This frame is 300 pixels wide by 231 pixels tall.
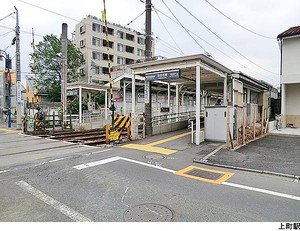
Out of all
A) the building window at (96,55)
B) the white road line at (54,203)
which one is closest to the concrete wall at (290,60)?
the white road line at (54,203)

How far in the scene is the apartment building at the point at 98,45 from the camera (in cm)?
3678

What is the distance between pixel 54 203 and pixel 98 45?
37964mm

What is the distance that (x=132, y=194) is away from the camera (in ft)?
14.1

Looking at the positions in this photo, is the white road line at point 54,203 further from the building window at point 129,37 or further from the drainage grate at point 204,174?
the building window at point 129,37

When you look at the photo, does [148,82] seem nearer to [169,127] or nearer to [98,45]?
[169,127]

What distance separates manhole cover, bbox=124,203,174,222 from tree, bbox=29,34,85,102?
29942 mm

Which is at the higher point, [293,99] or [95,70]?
[95,70]

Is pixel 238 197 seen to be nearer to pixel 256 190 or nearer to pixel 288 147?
pixel 256 190

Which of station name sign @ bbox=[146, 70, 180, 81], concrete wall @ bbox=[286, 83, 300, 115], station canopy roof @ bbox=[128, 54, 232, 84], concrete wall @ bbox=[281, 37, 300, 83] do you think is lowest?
concrete wall @ bbox=[286, 83, 300, 115]

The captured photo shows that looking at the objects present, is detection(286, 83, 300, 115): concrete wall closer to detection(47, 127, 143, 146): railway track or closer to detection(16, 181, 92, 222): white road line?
detection(47, 127, 143, 146): railway track

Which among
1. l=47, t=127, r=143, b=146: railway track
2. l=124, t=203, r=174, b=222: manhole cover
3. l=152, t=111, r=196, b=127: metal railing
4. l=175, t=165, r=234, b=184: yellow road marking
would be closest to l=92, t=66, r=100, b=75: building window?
l=152, t=111, r=196, b=127: metal railing

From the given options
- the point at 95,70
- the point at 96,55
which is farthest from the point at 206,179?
the point at 96,55

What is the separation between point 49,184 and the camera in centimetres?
480

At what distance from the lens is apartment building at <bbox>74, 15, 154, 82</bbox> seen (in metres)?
36.8
